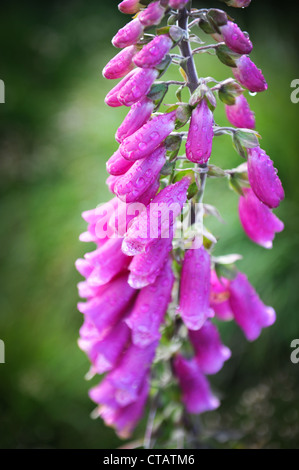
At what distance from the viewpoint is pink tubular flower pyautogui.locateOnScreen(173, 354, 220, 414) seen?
105 cm

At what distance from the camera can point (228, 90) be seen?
2.64 ft

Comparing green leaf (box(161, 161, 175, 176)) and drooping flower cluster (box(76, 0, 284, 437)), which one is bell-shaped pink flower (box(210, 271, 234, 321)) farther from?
green leaf (box(161, 161, 175, 176))

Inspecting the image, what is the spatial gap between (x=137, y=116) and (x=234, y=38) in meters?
0.18

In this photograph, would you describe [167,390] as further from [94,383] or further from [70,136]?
[70,136]

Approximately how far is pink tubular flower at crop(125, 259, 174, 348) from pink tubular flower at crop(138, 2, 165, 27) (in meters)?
0.40

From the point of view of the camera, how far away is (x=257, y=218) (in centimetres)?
88

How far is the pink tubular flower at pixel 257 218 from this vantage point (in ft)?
2.86

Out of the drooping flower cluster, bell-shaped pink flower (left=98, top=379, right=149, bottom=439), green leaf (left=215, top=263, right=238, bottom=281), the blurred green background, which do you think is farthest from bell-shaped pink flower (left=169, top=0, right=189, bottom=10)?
the blurred green background

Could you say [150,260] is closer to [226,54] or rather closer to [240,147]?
[240,147]

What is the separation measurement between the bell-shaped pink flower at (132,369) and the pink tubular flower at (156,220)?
0.87 feet

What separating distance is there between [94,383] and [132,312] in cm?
104

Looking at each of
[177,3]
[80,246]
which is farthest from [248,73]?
[80,246]
